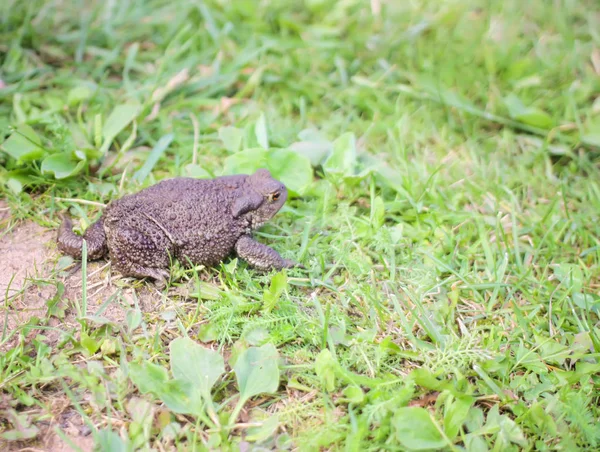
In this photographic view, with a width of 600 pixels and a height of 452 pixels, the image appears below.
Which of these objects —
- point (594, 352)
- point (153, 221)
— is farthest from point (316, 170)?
point (594, 352)

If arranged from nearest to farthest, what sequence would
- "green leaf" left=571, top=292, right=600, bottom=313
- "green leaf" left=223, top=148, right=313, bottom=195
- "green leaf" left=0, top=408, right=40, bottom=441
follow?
"green leaf" left=0, top=408, right=40, bottom=441 → "green leaf" left=571, top=292, right=600, bottom=313 → "green leaf" left=223, top=148, right=313, bottom=195

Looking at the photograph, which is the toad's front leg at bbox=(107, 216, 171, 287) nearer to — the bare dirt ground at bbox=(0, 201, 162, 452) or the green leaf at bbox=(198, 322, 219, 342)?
the bare dirt ground at bbox=(0, 201, 162, 452)

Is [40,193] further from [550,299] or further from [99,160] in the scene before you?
[550,299]

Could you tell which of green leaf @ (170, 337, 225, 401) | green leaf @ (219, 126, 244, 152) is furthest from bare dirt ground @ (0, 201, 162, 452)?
green leaf @ (219, 126, 244, 152)

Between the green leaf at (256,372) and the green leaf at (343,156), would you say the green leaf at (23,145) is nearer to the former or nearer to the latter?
the green leaf at (343,156)

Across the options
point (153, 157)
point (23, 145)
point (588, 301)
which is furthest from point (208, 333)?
point (588, 301)

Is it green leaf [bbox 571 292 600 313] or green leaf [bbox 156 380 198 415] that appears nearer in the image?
green leaf [bbox 156 380 198 415]
